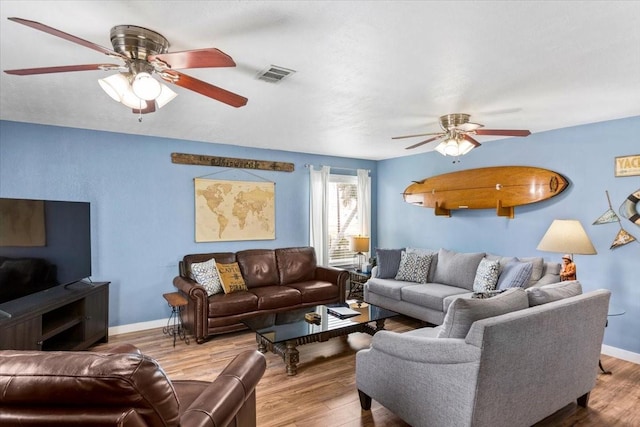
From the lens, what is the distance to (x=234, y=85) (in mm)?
2582

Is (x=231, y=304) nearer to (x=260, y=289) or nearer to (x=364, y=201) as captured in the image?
(x=260, y=289)

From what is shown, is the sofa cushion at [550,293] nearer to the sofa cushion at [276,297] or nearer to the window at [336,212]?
the sofa cushion at [276,297]

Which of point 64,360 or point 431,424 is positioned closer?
point 64,360

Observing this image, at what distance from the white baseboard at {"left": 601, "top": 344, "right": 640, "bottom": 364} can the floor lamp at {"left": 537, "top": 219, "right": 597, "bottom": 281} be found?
3.13 ft

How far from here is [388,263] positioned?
4973 mm

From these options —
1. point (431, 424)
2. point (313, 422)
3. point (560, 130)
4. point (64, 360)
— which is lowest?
Result: point (313, 422)

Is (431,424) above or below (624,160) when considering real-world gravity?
below

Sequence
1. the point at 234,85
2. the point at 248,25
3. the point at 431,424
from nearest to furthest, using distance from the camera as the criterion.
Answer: the point at 248,25, the point at 431,424, the point at 234,85

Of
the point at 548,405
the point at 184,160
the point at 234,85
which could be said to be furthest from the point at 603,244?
the point at 184,160

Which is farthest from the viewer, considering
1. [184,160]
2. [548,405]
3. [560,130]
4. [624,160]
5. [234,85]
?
[184,160]

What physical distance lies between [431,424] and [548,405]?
32.7 inches

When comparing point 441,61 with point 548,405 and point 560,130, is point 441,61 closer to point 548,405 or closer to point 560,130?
point 548,405

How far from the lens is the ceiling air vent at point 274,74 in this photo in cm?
232

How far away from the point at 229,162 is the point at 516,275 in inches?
152
